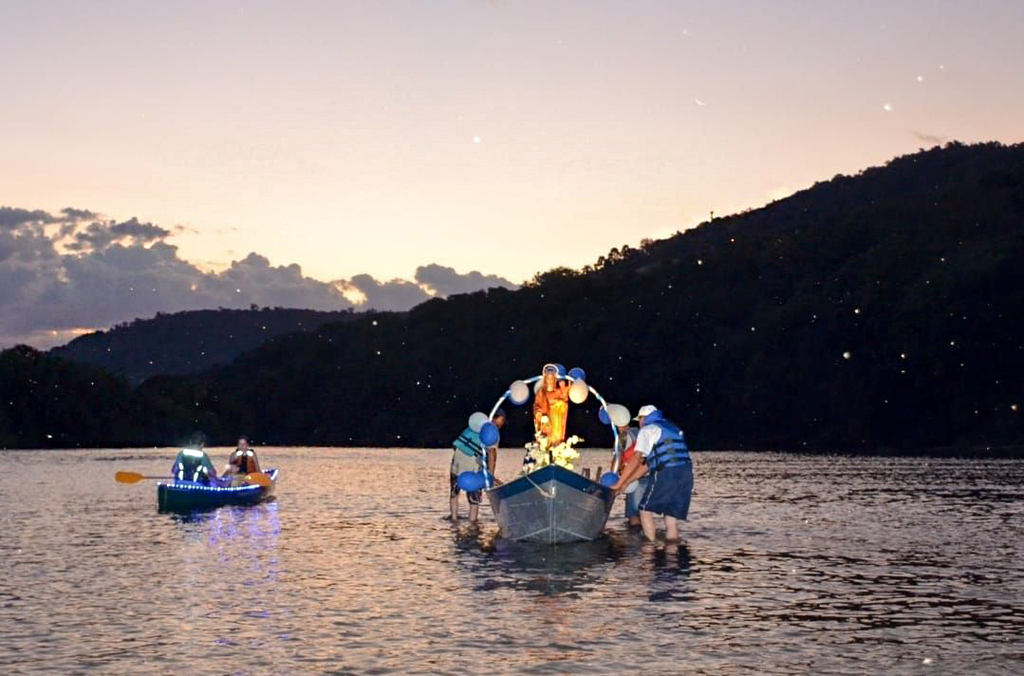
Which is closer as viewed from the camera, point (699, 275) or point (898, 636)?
point (898, 636)

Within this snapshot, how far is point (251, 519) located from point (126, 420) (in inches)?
5098

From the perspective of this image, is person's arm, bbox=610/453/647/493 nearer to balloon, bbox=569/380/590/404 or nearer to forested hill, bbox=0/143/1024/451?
balloon, bbox=569/380/590/404

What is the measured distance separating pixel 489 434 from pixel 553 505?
281 cm

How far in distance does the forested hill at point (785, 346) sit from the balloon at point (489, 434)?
8467cm

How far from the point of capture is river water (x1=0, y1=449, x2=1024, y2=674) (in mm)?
13844

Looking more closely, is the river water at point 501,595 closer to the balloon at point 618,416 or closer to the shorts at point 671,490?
the shorts at point 671,490

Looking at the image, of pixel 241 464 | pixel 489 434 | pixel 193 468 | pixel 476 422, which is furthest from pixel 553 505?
pixel 241 464

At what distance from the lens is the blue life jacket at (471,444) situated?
2946cm

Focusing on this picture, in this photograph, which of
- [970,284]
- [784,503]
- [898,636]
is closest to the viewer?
[898,636]

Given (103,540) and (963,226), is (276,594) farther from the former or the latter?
(963,226)

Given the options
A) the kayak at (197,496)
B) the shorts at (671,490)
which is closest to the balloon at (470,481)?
the shorts at (671,490)

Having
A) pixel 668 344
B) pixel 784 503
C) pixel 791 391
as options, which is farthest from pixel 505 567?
pixel 668 344

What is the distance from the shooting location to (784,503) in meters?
39.4

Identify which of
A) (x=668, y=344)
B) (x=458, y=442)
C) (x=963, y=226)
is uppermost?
(x=963, y=226)
